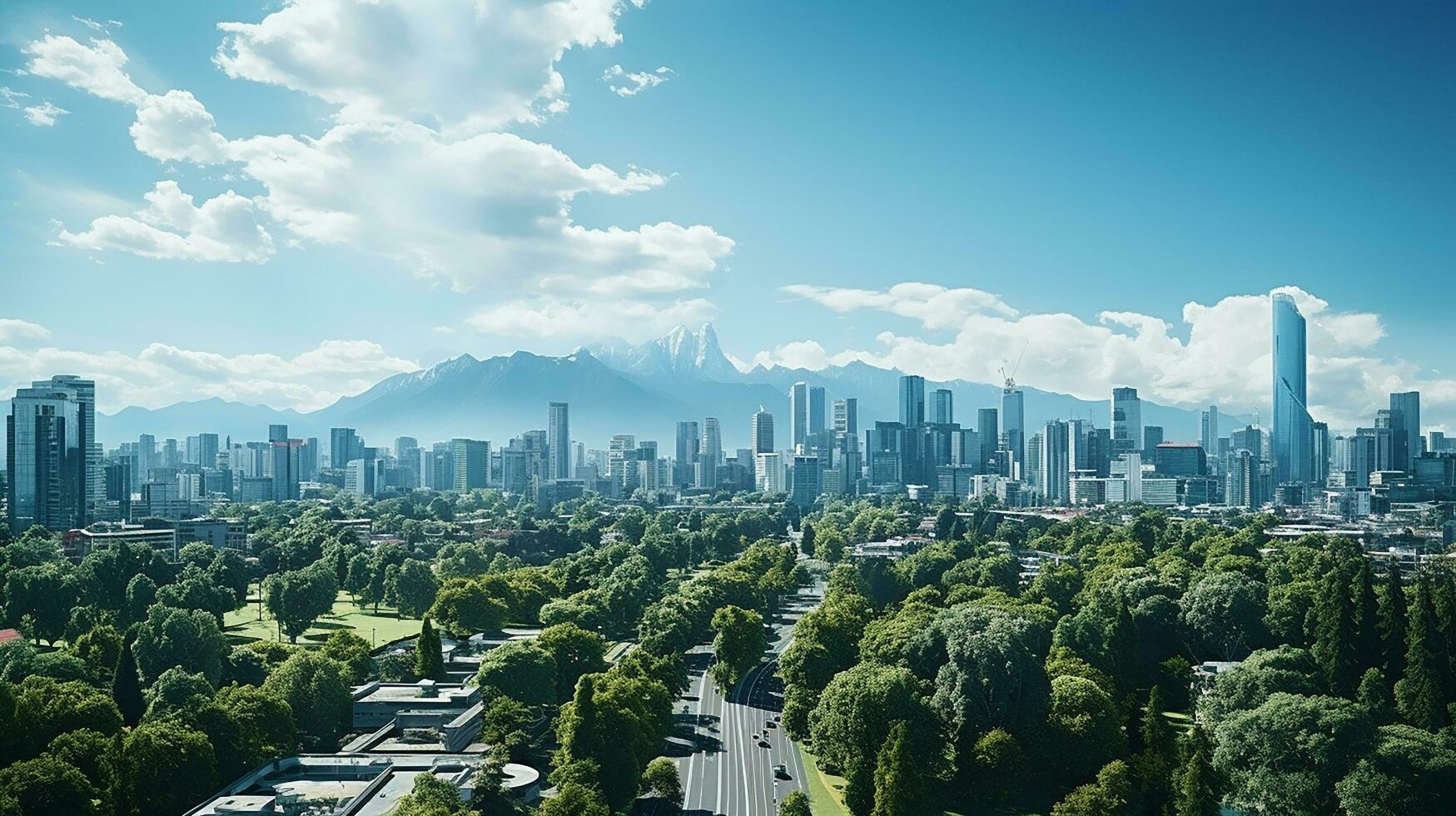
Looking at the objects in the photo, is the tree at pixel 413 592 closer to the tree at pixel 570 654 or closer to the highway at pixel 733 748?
the highway at pixel 733 748

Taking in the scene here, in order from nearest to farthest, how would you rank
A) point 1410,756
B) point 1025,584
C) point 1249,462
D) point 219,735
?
point 1410,756, point 219,735, point 1025,584, point 1249,462

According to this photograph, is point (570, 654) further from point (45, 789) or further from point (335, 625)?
point (335, 625)

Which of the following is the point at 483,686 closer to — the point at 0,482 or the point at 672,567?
the point at 672,567

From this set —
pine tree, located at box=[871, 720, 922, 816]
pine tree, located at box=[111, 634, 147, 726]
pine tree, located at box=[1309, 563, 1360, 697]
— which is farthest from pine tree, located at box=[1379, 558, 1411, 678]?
pine tree, located at box=[111, 634, 147, 726]

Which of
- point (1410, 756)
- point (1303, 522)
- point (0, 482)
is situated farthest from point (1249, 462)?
point (0, 482)

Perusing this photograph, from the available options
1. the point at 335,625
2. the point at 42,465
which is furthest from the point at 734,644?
the point at 42,465

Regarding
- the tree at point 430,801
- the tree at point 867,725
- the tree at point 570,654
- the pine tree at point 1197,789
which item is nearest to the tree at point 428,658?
the tree at point 570,654
